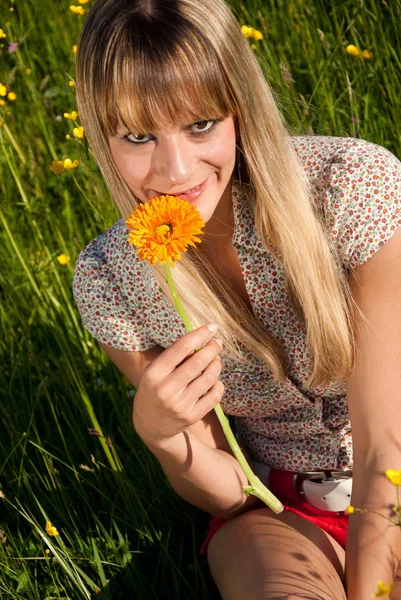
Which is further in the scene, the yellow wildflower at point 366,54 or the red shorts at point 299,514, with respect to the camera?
the yellow wildflower at point 366,54

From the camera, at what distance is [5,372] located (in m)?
2.06

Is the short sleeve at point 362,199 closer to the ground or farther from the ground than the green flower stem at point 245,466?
farther from the ground

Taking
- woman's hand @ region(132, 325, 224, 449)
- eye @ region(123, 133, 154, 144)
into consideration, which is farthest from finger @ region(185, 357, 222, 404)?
eye @ region(123, 133, 154, 144)

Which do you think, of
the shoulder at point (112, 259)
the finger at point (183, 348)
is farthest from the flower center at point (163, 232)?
the shoulder at point (112, 259)

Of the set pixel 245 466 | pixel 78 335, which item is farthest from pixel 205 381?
pixel 78 335

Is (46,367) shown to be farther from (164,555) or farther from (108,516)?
(164,555)

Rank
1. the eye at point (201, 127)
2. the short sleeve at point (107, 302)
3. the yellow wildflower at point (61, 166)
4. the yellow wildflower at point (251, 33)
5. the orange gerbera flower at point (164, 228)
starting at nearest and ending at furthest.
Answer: the orange gerbera flower at point (164, 228), the eye at point (201, 127), the short sleeve at point (107, 302), the yellow wildflower at point (61, 166), the yellow wildflower at point (251, 33)

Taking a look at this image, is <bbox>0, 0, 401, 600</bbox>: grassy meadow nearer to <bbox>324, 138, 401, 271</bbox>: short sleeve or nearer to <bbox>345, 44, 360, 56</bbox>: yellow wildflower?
<bbox>345, 44, 360, 56</bbox>: yellow wildflower

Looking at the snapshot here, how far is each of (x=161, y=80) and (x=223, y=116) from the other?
0.12m

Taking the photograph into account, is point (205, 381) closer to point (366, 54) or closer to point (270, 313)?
point (270, 313)

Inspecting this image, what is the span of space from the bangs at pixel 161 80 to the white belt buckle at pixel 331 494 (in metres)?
0.68

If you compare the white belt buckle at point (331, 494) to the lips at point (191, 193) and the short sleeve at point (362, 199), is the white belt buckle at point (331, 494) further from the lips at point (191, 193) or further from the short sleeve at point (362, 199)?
the lips at point (191, 193)

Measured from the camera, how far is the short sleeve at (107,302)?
158 cm

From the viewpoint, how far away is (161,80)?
1.21m
